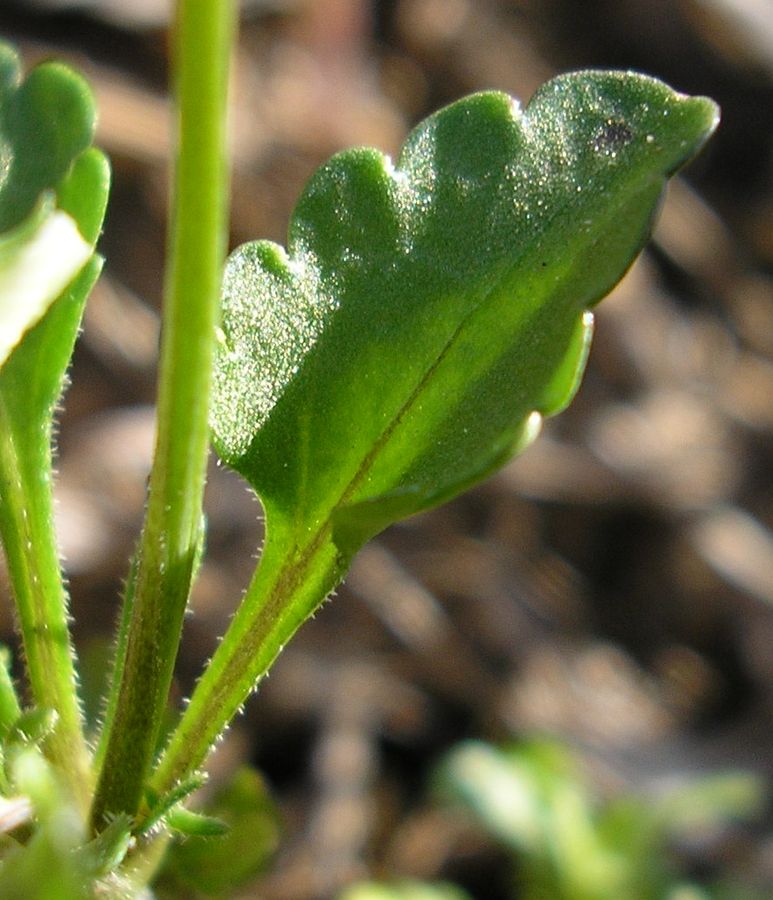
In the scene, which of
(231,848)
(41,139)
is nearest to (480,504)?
(231,848)

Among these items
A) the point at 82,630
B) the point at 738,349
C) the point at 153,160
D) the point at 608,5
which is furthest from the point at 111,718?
the point at 608,5

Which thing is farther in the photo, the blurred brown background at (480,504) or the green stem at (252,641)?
the blurred brown background at (480,504)

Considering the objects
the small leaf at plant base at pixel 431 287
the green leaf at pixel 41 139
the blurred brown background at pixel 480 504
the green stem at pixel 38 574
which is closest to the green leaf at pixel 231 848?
the green stem at pixel 38 574

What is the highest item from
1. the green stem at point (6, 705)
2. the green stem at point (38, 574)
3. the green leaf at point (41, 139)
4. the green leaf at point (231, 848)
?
the green leaf at point (41, 139)

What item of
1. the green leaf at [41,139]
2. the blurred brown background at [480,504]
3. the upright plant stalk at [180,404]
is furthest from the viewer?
the blurred brown background at [480,504]

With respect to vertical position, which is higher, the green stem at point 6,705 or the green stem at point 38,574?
the green stem at point 38,574

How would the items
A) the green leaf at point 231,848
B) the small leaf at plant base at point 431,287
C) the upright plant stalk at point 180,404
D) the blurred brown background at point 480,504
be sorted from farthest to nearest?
the blurred brown background at point 480,504 < the green leaf at point 231,848 < the small leaf at plant base at point 431,287 < the upright plant stalk at point 180,404

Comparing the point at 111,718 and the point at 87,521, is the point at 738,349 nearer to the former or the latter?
the point at 87,521

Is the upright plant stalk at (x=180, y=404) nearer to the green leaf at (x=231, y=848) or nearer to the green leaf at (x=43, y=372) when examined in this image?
the green leaf at (x=43, y=372)
